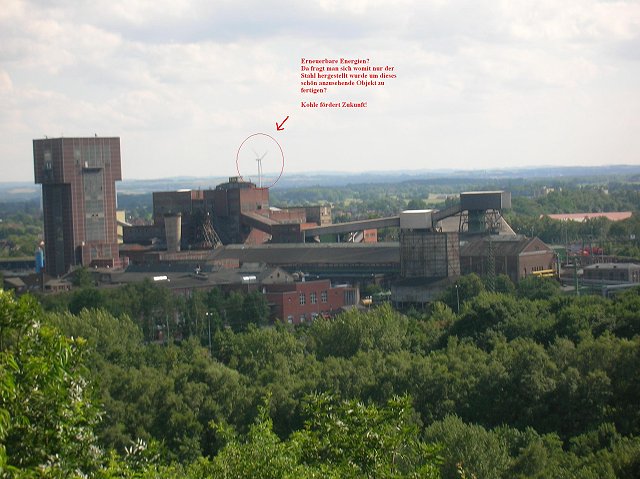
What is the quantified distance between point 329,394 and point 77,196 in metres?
60.8

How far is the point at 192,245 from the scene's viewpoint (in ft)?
305

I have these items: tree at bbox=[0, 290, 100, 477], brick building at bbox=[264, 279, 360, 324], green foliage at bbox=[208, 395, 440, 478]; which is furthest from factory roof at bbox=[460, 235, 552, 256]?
tree at bbox=[0, 290, 100, 477]

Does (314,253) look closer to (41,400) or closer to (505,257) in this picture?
(505,257)

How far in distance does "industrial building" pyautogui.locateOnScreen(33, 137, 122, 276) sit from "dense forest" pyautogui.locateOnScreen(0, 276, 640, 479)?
26.0 meters

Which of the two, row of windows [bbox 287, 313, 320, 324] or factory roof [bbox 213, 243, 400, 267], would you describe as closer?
row of windows [bbox 287, 313, 320, 324]

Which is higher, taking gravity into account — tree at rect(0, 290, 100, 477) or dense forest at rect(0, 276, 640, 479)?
tree at rect(0, 290, 100, 477)

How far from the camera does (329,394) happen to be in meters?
31.8

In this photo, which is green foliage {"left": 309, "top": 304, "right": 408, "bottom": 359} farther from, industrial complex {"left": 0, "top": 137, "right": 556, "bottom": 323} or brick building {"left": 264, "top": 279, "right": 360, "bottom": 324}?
industrial complex {"left": 0, "top": 137, "right": 556, "bottom": 323}

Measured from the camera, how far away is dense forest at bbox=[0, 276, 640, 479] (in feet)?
47.7

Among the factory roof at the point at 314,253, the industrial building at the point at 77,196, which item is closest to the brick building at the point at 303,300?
the factory roof at the point at 314,253

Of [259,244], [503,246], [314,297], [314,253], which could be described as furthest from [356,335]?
[259,244]

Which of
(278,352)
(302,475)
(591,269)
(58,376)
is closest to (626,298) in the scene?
(278,352)

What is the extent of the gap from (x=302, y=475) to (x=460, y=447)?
11.0 meters

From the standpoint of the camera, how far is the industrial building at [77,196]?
295 feet
